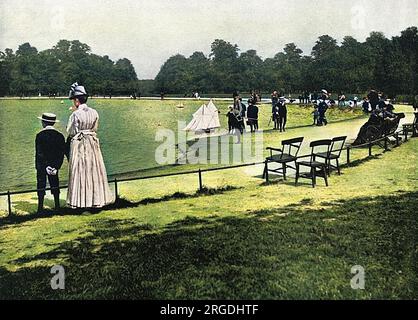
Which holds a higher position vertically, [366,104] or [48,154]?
[366,104]

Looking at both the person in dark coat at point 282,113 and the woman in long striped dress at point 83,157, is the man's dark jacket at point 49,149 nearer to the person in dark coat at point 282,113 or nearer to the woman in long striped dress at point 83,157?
the woman in long striped dress at point 83,157

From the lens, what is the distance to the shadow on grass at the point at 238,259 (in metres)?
5.51

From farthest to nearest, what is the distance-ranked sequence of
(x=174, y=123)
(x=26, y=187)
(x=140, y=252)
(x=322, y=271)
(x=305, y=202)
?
(x=174, y=123)
(x=305, y=202)
(x=26, y=187)
(x=140, y=252)
(x=322, y=271)

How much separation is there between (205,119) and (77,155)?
4.12 m

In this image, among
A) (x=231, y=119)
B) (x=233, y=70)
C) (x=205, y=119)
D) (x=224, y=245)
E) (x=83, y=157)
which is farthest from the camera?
(x=231, y=119)

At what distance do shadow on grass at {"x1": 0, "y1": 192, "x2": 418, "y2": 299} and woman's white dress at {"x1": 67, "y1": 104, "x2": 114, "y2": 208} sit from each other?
59 cm

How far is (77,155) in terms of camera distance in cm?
746

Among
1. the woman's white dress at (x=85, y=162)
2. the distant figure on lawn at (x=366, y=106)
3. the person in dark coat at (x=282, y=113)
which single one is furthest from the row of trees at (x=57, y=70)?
the distant figure on lawn at (x=366, y=106)

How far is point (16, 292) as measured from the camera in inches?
227

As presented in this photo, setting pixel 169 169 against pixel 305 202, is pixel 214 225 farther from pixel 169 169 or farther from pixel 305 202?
pixel 169 169

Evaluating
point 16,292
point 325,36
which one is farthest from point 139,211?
point 325,36

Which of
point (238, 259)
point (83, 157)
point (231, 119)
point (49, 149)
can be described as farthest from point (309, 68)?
point (49, 149)

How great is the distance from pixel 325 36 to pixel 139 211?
16.3 feet

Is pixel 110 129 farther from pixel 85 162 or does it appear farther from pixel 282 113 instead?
pixel 282 113
